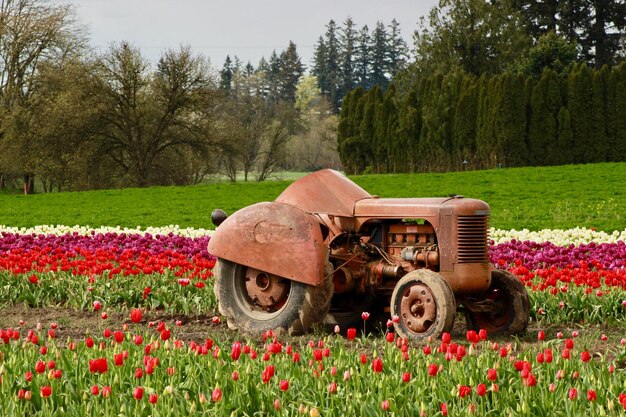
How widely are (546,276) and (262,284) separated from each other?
373cm

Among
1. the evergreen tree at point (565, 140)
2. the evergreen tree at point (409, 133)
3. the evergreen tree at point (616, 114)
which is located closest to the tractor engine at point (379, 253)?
the evergreen tree at point (565, 140)

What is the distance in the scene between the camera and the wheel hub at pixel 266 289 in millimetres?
7055

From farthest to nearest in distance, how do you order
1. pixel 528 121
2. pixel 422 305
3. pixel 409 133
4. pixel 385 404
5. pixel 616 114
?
pixel 409 133, pixel 528 121, pixel 616 114, pixel 422 305, pixel 385 404

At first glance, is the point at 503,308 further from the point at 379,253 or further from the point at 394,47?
the point at 394,47

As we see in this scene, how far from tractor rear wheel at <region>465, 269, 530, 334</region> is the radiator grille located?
33 centimetres

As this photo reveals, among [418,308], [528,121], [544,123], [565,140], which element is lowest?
[418,308]

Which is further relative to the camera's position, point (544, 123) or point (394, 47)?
point (394, 47)

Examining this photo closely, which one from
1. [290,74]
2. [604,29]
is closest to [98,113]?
[604,29]

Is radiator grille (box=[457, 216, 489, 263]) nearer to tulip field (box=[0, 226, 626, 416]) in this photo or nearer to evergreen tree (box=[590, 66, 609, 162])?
tulip field (box=[0, 226, 626, 416])

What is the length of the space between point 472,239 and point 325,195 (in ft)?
4.25

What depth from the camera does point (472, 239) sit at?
21.9 feet

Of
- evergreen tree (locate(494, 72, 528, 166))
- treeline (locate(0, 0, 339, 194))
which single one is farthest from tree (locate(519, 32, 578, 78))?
treeline (locate(0, 0, 339, 194))

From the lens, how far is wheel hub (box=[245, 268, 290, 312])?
7.05 meters

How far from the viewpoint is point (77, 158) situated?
1478 inches
